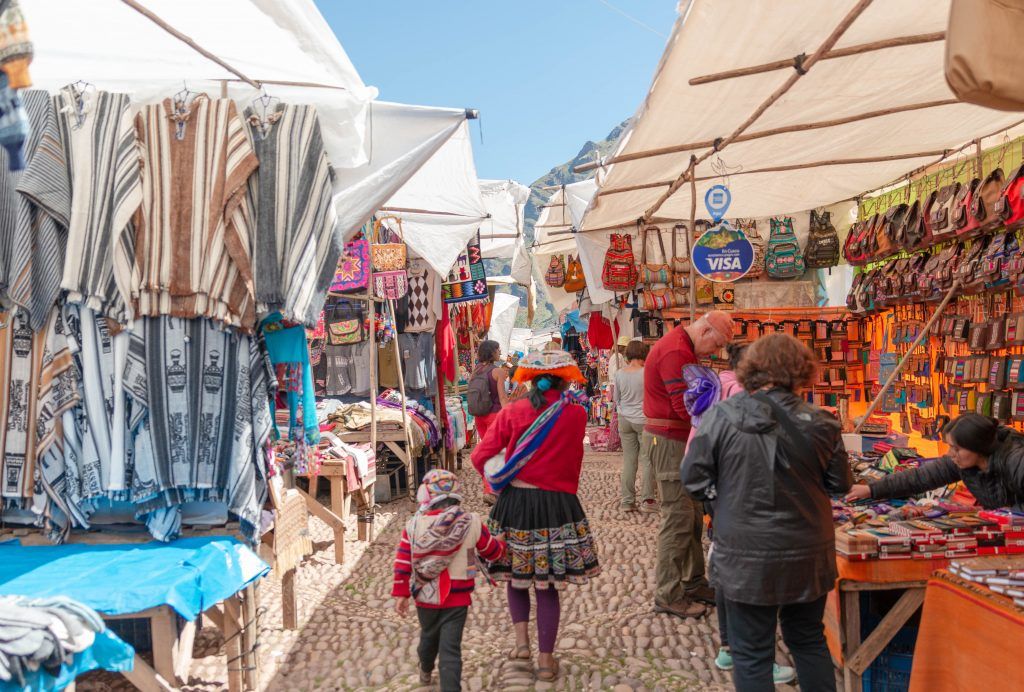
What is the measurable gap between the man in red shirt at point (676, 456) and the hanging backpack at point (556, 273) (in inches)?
315

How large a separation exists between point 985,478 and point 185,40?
4.39 metres

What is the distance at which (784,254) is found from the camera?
319 inches

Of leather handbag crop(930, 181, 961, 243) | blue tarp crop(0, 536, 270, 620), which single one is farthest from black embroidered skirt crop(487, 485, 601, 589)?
leather handbag crop(930, 181, 961, 243)

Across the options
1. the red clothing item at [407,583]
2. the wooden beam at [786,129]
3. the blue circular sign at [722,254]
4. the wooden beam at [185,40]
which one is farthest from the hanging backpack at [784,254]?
the wooden beam at [185,40]

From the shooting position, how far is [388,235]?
9.01m

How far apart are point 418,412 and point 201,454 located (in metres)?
5.79

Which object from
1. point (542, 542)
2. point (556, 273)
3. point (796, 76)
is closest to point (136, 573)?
point (542, 542)

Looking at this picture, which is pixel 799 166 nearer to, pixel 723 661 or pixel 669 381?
pixel 669 381

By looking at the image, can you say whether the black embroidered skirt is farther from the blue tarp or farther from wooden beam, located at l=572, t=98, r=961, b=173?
wooden beam, located at l=572, t=98, r=961, b=173

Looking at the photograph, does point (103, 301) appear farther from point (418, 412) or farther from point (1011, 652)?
point (418, 412)

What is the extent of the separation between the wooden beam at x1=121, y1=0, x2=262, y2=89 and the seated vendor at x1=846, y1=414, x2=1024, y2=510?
12.3ft

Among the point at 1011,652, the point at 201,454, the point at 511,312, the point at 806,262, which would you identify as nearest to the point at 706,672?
the point at 1011,652

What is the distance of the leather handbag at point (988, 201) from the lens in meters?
4.98

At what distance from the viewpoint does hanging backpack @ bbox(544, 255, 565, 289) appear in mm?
12695
